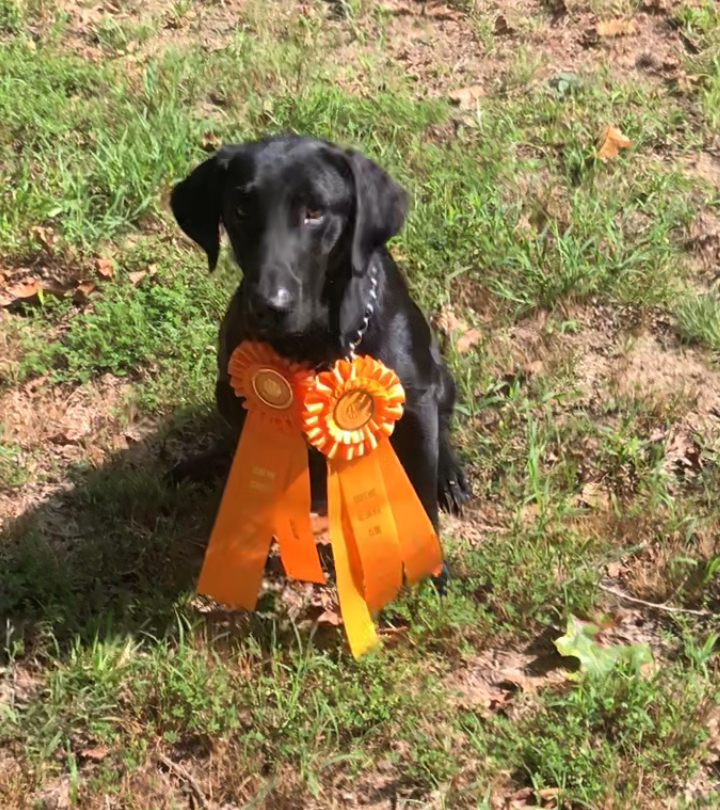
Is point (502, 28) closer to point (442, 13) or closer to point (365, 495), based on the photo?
point (442, 13)

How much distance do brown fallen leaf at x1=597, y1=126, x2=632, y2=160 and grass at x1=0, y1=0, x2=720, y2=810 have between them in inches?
2.0

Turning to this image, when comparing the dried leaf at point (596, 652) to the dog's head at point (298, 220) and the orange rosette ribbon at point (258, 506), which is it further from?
the dog's head at point (298, 220)

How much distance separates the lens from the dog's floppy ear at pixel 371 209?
2.55 m

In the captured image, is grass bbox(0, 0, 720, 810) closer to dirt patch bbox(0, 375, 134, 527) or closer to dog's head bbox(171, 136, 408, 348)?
dirt patch bbox(0, 375, 134, 527)

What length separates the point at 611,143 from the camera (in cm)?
426

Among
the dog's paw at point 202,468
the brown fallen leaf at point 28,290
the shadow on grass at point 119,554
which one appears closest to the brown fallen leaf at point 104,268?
the brown fallen leaf at point 28,290

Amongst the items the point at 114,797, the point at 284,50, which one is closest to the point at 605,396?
the point at 114,797

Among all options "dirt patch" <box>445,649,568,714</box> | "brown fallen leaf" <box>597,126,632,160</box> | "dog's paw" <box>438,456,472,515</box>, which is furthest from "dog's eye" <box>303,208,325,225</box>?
"brown fallen leaf" <box>597,126,632,160</box>

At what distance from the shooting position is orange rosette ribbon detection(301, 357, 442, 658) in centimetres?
269

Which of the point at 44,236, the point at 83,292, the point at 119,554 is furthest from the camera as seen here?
the point at 44,236

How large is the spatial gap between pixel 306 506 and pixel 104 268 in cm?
159

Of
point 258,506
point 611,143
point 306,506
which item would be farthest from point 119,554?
point 611,143

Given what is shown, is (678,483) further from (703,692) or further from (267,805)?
(267,805)

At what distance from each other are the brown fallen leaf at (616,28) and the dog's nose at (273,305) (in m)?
3.13
